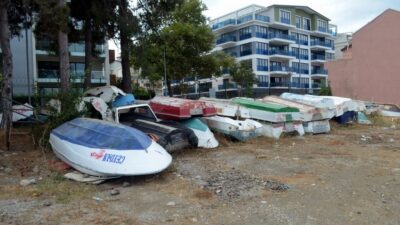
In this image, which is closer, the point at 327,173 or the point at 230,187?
the point at 230,187

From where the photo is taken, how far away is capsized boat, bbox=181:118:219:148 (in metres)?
12.1

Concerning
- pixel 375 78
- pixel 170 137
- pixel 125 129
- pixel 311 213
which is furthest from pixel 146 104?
pixel 375 78

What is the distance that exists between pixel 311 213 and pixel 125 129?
449 cm

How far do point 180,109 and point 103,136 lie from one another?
3789mm

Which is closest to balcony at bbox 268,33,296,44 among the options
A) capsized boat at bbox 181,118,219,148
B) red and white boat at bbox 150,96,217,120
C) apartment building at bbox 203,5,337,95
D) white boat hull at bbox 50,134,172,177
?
apartment building at bbox 203,5,337,95

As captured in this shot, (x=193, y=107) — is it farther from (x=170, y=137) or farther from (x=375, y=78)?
(x=375, y=78)

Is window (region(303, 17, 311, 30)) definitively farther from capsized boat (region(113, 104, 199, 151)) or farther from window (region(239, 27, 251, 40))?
capsized boat (region(113, 104, 199, 151))

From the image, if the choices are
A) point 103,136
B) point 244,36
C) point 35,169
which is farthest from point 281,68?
point 35,169

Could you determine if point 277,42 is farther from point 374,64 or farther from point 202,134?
point 202,134

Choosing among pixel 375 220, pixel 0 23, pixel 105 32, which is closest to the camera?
pixel 375 220

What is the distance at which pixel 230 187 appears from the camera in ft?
24.7

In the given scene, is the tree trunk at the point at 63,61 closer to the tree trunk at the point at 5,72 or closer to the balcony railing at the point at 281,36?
the tree trunk at the point at 5,72

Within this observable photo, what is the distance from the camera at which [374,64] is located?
35469 millimetres

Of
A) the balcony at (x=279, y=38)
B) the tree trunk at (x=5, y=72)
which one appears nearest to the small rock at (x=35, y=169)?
the tree trunk at (x=5, y=72)
